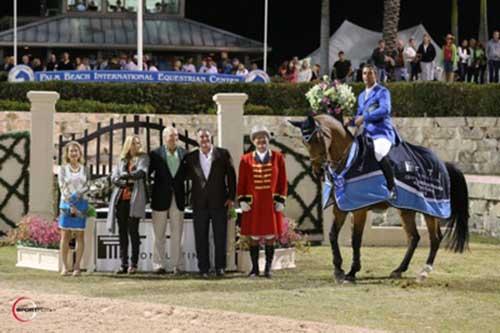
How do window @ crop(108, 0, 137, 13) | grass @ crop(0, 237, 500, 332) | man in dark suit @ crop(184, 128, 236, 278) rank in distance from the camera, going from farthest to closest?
window @ crop(108, 0, 137, 13), man in dark suit @ crop(184, 128, 236, 278), grass @ crop(0, 237, 500, 332)

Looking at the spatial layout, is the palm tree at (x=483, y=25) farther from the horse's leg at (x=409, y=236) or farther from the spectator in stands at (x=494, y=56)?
the horse's leg at (x=409, y=236)

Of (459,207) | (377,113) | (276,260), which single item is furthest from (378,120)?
(276,260)

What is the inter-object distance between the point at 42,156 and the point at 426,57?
Answer: 1765cm

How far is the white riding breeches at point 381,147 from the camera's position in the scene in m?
16.2

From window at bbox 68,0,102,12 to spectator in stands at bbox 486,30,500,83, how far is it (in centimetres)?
1360

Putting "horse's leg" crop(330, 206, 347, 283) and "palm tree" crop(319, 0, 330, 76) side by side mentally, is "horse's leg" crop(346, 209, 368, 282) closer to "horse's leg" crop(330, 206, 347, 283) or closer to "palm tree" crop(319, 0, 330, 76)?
"horse's leg" crop(330, 206, 347, 283)

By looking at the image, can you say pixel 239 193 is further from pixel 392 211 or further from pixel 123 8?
pixel 123 8

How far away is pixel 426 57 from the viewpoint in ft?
113

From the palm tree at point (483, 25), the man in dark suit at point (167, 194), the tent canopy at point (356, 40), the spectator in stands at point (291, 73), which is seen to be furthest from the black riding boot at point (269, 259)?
the palm tree at point (483, 25)

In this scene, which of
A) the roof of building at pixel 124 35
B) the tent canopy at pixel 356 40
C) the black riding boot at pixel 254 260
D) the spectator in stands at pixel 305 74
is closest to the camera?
the black riding boot at pixel 254 260

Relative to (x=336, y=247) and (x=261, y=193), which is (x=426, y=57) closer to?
(x=261, y=193)

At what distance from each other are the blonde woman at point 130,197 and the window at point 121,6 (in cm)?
2582

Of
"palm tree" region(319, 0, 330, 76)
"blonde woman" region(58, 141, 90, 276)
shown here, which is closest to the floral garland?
"blonde woman" region(58, 141, 90, 276)

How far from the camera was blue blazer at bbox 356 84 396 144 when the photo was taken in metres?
16.3
